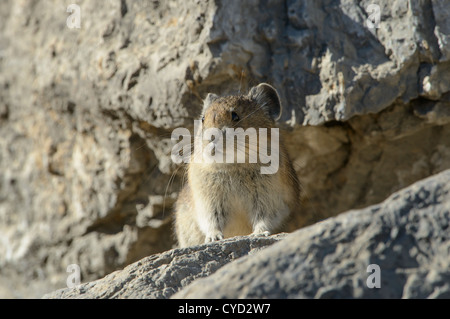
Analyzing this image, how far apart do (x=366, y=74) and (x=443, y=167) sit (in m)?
1.89

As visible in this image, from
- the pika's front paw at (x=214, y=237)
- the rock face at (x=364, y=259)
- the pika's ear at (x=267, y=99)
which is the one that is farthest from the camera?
the pika's ear at (x=267, y=99)

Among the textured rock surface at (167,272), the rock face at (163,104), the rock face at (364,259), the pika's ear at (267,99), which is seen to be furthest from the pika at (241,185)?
the rock face at (364,259)

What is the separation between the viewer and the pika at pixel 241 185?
253 inches

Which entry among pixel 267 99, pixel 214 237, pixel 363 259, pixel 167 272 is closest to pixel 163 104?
pixel 267 99

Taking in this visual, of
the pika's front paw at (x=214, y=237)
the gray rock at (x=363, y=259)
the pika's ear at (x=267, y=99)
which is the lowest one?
the pika's front paw at (x=214, y=237)

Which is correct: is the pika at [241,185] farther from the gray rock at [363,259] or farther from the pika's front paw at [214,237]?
the gray rock at [363,259]

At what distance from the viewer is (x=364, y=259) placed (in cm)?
310

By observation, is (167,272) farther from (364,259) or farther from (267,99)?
(267,99)

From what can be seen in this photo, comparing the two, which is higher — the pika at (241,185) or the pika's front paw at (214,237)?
the pika at (241,185)

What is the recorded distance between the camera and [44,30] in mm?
8766

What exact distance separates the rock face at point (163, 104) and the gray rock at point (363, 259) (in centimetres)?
387

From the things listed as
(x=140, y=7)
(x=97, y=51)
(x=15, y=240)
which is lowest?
(x=15, y=240)
